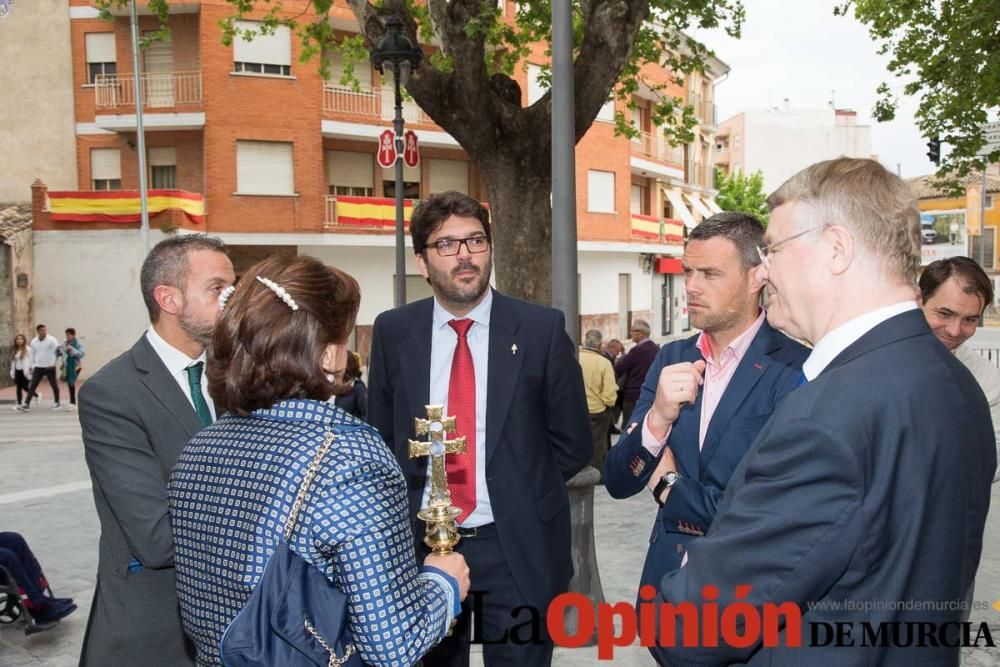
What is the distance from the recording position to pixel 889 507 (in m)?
1.49

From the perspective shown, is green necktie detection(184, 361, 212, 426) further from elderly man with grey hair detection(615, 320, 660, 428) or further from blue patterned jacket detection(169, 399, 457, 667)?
elderly man with grey hair detection(615, 320, 660, 428)

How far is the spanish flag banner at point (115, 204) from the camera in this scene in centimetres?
2200

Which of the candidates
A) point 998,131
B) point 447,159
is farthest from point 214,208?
point 998,131

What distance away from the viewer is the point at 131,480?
242 cm

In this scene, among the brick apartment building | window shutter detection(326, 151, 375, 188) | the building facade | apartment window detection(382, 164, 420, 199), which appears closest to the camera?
the brick apartment building

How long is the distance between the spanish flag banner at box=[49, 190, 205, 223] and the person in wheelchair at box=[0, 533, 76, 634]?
1837 centimetres

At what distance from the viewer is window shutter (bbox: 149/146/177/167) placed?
926 inches

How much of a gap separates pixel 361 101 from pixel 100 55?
7.63 m

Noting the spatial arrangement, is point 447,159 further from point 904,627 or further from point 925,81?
point 904,627

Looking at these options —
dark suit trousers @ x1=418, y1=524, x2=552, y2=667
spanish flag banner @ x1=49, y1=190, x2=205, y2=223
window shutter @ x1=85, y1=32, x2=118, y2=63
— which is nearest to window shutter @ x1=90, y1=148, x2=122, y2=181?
spanish flag banner @ x1=49, y1=190, x2=205, y2=223

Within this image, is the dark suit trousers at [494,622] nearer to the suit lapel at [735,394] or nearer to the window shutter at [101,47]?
the suit lapel at [735,394]

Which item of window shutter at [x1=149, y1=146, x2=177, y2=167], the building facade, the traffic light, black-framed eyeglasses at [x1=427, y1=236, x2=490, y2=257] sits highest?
the building facade

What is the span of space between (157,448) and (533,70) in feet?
91.1

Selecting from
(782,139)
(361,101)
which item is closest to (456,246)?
(361,101)
